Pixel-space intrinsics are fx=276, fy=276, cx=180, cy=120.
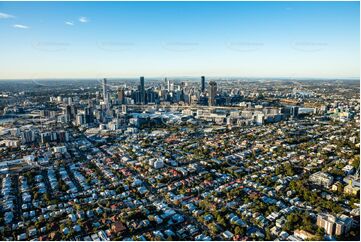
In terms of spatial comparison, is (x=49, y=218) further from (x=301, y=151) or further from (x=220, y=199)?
(x=301, y=151)

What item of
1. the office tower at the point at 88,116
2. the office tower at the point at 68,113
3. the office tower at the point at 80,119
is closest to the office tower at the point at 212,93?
the office tower at the point at 88,116

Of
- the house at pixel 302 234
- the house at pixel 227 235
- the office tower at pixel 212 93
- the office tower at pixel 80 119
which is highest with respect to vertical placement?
the office tower at pixel 212 93

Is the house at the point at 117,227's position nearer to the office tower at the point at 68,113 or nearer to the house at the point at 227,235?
the house at the point at 227,235

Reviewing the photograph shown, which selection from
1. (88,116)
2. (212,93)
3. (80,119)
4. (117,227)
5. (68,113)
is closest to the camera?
(117,227)

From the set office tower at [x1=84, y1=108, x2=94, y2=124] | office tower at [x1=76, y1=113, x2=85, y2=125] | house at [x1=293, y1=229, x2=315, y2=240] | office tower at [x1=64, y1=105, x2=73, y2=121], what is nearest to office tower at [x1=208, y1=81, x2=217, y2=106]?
office tower at [x1=84, y1=108, x2=94, y2=124]

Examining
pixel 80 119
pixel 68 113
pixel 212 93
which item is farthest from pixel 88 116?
pixel 212 93

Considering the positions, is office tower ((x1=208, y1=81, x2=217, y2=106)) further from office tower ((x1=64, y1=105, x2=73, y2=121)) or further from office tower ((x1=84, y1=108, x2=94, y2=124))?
office tower ((x1=64, y1=105, x2=73, y2=121))

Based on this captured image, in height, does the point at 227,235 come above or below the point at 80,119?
below

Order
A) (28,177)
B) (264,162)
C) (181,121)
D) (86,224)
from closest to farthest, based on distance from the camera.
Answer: (86,224) → (28,177) → (264,162) → (181,121)

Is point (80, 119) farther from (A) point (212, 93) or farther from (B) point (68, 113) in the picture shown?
(A) point (212, 93)

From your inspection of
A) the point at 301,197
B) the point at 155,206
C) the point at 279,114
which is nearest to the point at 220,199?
the point at 155,206

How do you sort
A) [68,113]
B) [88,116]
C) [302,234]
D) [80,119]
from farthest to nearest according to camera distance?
1. [68,113]
2. [88,116]
3. [80,119]
4. [302,234]
